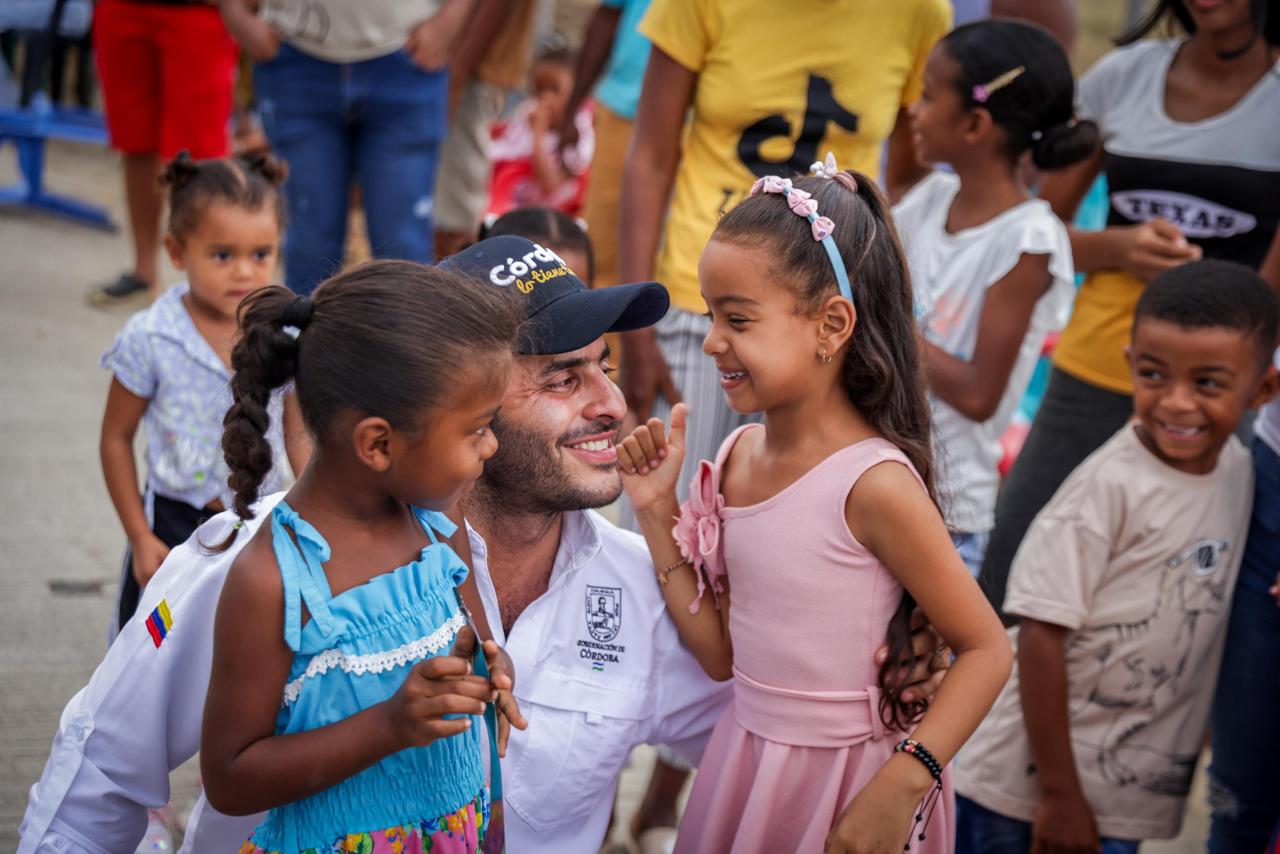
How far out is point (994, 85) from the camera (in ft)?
10.5

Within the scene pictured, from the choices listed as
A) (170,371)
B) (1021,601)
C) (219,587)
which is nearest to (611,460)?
(219,587)

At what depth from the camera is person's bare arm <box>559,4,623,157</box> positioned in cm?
527

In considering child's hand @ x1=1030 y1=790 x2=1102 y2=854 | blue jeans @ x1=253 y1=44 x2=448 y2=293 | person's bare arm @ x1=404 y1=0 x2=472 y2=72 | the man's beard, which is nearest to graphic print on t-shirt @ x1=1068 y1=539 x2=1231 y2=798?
child's hand @ x1=1030 y1=790 x2=1102 y2=854

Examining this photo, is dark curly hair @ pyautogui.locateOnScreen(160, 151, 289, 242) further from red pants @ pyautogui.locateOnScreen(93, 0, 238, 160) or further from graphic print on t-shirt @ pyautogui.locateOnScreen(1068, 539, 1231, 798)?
red pants @ pyautogui.locateOnScreen(93, 0, 238, 160)

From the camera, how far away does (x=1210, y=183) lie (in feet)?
11.1

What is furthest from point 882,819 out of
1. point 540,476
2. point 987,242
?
point 987,242

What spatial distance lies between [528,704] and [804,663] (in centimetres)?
51

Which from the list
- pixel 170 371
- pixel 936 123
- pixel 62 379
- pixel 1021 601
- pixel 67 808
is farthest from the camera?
pixel 62 379

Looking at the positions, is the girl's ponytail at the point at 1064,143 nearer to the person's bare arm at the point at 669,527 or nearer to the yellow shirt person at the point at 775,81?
the yellow shirt person at the point at 775,81

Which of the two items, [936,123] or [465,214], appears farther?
[465,214]

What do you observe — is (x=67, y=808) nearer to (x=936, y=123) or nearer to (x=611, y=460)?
(x=611, y=460)

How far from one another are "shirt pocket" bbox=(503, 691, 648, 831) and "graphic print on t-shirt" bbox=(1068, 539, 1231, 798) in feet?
3.41

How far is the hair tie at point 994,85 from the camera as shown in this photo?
321 cm

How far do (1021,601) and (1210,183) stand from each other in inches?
51.7
